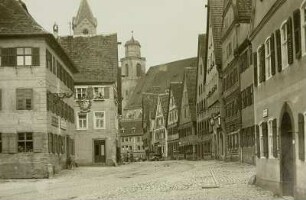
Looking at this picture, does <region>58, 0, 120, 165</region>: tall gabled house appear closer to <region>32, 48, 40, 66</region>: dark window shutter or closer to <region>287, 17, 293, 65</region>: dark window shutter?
<region>32, 48, 40, 66</region>: dark window shutter

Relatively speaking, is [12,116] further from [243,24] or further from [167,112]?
[167,112]

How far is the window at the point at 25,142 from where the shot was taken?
34.2 m

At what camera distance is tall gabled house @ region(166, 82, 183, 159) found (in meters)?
83.2

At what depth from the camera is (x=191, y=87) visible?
7419cm

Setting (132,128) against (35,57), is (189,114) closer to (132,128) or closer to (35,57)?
(35,57)

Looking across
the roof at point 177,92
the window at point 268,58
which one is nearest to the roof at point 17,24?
the window at point 268,58

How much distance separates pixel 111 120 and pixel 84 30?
44.9 meters

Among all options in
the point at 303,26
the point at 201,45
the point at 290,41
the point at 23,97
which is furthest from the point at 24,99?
the point at 201,45

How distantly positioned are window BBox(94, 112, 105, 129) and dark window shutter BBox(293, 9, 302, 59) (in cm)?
4191

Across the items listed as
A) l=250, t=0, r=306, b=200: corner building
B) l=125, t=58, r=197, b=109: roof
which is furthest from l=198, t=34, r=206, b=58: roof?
l=125, t=58, r=197, b=109: roof

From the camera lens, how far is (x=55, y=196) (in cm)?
2009

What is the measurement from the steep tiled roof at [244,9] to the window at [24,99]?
54.2ft

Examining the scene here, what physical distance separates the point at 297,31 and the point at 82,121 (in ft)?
141

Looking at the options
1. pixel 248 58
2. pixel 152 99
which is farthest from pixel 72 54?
pixel 152 99
